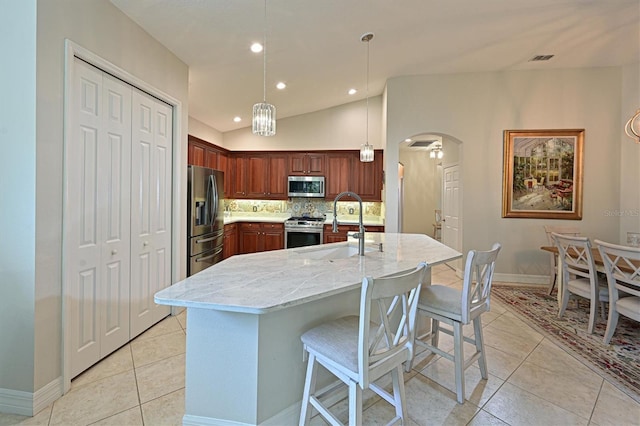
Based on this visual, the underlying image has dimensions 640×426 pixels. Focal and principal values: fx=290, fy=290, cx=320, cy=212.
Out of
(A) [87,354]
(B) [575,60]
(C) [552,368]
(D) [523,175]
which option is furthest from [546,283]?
(A) [87,354]

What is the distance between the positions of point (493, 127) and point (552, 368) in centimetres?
357

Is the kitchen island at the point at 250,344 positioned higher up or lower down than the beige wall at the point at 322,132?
lower down

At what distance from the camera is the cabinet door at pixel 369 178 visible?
224 inches

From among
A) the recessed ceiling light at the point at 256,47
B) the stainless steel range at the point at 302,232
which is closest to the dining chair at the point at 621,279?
the recessed ceiling light at the point at 256,47

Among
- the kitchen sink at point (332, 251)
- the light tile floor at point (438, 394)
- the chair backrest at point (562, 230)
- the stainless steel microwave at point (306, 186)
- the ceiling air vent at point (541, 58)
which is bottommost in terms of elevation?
the light tile floor at point (438, 394)

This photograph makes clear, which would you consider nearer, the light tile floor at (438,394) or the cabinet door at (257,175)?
the light tile floor at (438,394)

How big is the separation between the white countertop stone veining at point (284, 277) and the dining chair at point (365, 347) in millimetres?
244

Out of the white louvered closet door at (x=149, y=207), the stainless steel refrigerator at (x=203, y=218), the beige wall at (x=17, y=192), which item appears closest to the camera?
the beige wall at (x=17, y=192)

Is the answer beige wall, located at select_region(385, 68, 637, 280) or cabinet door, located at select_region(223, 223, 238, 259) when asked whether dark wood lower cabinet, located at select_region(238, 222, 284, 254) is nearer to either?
cabinet door, located at select_region(223, 223, 238, 259)

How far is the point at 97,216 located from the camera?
7.10 feet

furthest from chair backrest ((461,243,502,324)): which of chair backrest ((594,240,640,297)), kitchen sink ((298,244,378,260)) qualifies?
chair backrest ((594,240,640,297))

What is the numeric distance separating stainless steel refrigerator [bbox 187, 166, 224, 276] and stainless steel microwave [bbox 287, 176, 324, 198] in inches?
63.9

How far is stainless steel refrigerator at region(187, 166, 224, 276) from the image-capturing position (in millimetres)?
3611

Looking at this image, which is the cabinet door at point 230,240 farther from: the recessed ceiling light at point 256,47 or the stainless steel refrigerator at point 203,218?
the recessed ceiling light at point 256,47
